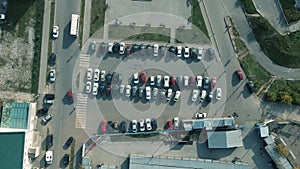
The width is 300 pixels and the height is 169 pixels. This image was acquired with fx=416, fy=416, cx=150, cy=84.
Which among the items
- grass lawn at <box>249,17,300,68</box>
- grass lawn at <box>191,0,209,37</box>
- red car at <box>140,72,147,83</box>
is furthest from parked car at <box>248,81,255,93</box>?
red car at <box>140,72,147,83</box>

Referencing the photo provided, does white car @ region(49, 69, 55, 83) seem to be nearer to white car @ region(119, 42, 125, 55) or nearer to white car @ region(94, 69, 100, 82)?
white car @ region(94, 69, 100, 82)

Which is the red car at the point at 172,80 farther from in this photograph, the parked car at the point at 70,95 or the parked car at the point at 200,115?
the parked car at the point at 70,95

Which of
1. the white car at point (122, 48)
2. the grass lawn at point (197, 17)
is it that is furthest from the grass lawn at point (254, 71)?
the white car at point (122, 48)

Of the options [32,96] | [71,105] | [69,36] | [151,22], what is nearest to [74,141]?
[71,105]

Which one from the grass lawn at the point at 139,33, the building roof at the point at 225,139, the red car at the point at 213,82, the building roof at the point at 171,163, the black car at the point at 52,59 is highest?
the grass lawn at the point at 139,33

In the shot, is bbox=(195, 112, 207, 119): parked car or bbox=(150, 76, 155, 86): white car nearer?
bbox=(150, 76, 155, 86): white car

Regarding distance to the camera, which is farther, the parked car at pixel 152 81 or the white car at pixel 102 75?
the parked car at pixel 152 81

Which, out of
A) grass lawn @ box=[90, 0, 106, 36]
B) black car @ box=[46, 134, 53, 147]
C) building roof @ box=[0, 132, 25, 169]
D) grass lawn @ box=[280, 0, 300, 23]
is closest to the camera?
building roof @ box=[0, 132, 25, 169]
